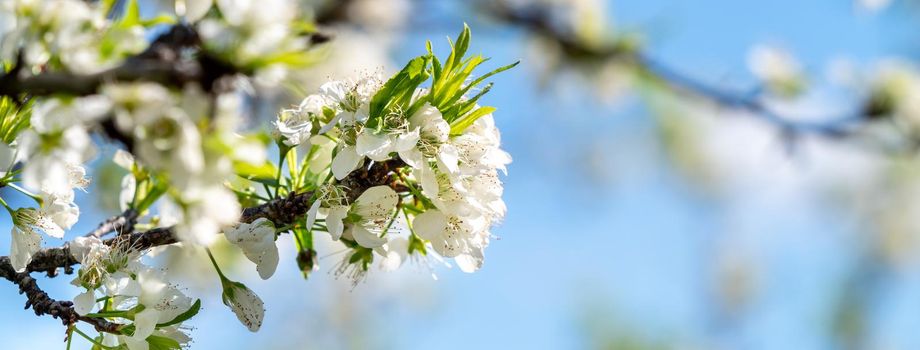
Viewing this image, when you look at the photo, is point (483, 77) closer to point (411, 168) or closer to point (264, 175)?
point (411, 168)

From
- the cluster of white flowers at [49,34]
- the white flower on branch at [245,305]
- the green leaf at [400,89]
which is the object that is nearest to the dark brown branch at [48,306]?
the white flower on branch at [245,305]

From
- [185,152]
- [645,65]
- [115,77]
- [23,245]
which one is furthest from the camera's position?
[645,65]

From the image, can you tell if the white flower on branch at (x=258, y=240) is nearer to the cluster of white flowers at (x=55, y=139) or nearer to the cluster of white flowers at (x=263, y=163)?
the cluster of white flowers at (x=263, y=163)

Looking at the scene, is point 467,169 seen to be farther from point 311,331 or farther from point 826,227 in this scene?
point 826,227

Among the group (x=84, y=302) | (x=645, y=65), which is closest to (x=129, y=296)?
(x=84, y=302)

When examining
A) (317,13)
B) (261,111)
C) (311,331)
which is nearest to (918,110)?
(317,13)

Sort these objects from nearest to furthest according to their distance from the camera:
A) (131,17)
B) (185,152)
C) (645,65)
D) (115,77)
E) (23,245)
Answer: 1. (185,152)
2. (115,77)
3. (23,245)
4. (131,17)
5. (645,65)

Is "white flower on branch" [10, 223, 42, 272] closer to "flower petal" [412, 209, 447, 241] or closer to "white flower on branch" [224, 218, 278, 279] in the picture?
"white flower on branch" [224, 218, 278, 279]

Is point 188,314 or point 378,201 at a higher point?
point 378,201
